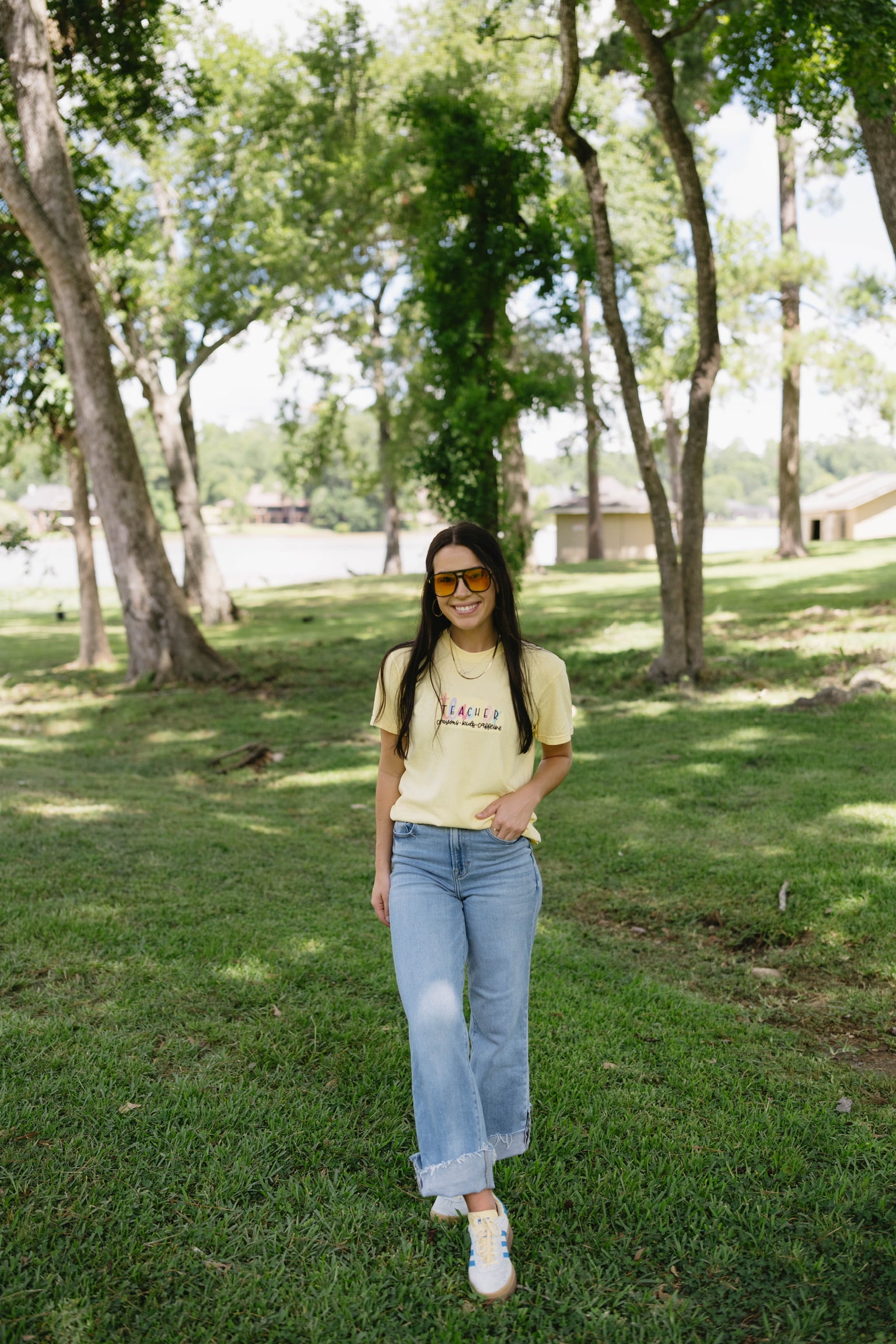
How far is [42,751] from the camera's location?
11219 mm

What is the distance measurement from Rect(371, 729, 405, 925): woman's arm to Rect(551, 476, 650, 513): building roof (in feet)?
125

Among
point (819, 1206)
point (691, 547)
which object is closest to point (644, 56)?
point (691, 547)

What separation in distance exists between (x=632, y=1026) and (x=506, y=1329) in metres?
1.90

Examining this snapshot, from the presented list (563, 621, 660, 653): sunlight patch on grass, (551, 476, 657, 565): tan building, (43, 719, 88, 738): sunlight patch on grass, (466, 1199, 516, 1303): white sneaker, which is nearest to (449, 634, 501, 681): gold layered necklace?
(466, 1199, 516, 1303): white sneaker

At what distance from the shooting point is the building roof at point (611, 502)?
147 feet

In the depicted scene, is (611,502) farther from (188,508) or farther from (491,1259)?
(491,1259)

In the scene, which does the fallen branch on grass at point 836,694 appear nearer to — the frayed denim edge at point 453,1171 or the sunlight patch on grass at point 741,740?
the sunlight patch on grass at point 741,740

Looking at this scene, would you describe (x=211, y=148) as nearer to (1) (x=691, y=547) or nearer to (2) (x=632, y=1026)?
(1) (x=691, y=547)

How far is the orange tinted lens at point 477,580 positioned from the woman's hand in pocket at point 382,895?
0.89 m

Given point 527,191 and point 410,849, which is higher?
point 527,191

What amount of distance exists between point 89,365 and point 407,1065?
11511mm

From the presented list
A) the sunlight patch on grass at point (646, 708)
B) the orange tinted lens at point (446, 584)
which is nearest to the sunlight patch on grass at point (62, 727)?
the sunlight patch on grass at point (646, 708)

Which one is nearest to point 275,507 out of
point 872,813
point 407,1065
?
point 872,813

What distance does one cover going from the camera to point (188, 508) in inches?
914
